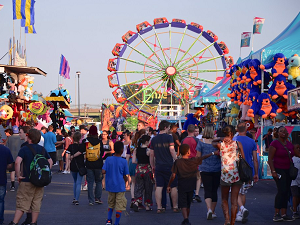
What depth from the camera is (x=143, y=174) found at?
9.73 m

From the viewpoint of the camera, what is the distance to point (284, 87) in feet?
42.8

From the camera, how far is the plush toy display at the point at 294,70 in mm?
12859

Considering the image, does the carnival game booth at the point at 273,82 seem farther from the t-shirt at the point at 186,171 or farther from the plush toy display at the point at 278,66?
the t-shirt at the point at 186,171

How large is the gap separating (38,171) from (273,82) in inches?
319

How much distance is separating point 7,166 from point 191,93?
100.0ft

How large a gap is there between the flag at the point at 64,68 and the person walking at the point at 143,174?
2509 cm

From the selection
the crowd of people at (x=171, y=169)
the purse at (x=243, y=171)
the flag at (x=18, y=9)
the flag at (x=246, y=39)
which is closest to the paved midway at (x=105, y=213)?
the crowd of people at (x=171, y=169)

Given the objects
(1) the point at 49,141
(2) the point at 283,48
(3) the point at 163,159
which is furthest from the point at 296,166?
(1) the point at 49,141

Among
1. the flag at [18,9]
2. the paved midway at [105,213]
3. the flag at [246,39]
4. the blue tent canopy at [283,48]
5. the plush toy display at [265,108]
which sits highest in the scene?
the flag at [18,9]

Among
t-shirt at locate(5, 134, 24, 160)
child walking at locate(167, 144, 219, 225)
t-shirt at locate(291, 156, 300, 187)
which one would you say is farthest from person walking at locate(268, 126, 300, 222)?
t-shirt at locate(5, 134, 24, 160)

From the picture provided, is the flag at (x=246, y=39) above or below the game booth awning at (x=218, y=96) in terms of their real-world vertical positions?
above

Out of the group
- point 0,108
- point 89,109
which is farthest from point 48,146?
point 89,109

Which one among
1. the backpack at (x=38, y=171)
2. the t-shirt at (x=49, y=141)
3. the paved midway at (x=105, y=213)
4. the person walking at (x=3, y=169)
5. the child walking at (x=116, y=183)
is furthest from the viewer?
the t-shirt at (x=49, y=141)

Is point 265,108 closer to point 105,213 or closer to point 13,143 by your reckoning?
point 105,213
